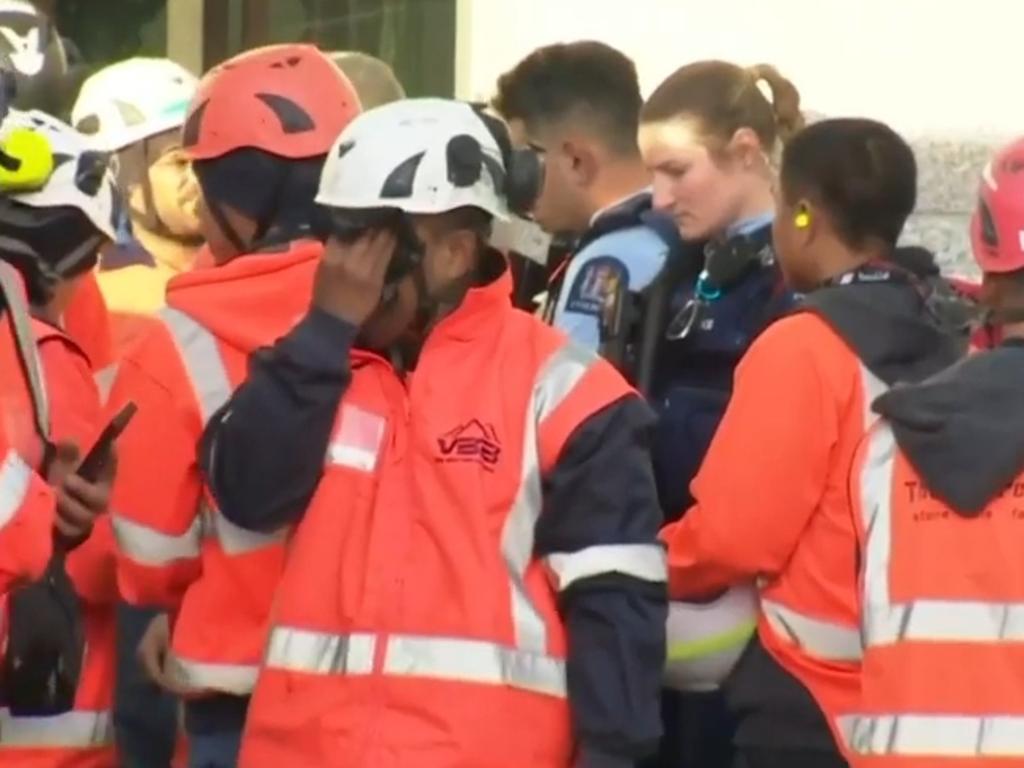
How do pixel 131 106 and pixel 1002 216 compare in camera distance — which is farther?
pixel 131 106

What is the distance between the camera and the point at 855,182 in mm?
3785

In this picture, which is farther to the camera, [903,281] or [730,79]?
[730,79]

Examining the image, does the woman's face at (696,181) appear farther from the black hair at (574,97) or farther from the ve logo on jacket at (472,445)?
the ve logo on jacket at (472,445)

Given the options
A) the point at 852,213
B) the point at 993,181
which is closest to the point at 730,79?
the point at 852,213

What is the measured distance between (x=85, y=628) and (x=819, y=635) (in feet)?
3.63

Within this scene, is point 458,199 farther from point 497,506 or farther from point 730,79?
point 730,79

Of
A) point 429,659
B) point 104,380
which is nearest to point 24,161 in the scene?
point 104,380

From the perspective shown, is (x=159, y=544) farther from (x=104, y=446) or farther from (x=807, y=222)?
(x=807, y=222)

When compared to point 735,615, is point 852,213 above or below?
above

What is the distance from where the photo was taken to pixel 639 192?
468 cm

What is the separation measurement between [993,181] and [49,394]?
140cm

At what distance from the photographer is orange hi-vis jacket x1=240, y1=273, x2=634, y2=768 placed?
2906 mm

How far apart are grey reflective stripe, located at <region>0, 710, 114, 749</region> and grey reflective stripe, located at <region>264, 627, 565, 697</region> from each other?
688 millimetres

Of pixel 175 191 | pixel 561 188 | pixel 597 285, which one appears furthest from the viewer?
pixel 561 188
